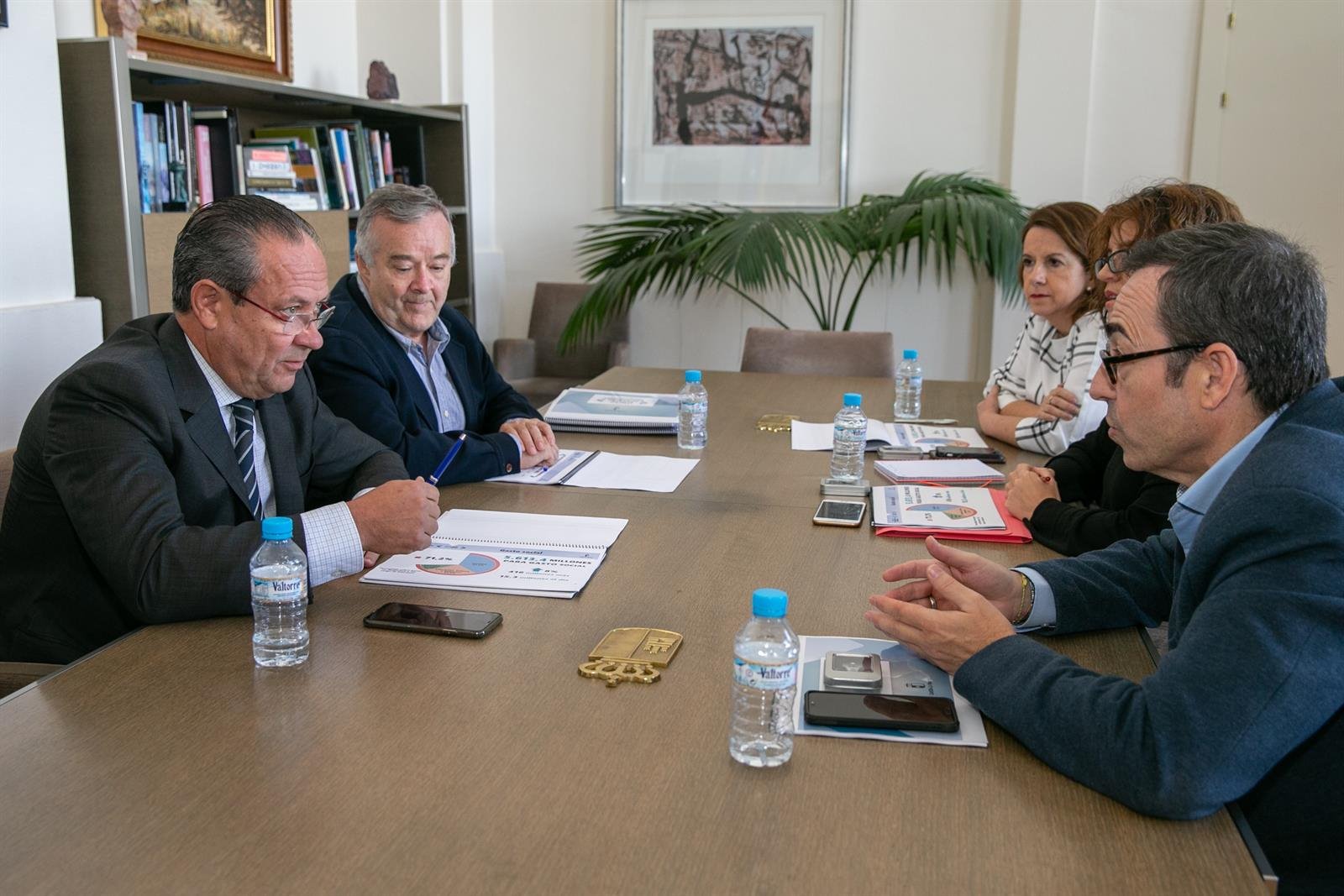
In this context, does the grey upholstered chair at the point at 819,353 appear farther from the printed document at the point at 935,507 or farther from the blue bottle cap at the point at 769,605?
the blue bottle cap at the point at 769,605

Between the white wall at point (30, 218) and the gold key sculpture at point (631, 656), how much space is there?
2282mm

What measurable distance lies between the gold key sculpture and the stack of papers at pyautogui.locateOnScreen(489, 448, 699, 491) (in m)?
0.84

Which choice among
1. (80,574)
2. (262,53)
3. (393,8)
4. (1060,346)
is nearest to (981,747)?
(80,574)

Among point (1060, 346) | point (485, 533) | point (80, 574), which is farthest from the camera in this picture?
point (1060, 346)

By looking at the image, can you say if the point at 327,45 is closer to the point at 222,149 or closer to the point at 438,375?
the point at 222,149

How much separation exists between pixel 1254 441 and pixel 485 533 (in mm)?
1180

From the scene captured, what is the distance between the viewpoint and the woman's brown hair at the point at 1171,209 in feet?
7.69

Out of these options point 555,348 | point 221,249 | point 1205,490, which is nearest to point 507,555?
point 221,249

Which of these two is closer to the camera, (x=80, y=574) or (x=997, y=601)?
(x=997, y=601)

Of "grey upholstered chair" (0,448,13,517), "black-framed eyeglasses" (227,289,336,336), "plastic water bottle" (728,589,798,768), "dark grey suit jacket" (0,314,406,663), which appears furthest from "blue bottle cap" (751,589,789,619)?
"grey upholstered chair" (0,448,13,517)

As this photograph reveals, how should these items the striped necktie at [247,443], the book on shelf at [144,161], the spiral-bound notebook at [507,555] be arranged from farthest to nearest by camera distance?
the book on shelf at [144,161] < the striped necktie at [247,443] < the spiral-bound notebook at [507,555]

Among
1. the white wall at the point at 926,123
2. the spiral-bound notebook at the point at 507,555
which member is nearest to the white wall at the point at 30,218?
the spiral-bound notebook at the point at 507,555

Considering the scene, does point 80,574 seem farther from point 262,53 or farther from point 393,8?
point 393,8

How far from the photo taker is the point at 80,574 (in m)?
1.77
